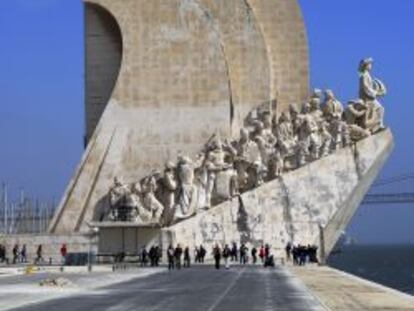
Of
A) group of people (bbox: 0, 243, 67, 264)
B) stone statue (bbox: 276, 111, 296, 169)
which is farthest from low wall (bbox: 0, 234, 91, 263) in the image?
stone statue (bbox: 276, 111, 296, 169)

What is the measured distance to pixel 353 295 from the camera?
15.8m

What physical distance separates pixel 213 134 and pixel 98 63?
5.29 m

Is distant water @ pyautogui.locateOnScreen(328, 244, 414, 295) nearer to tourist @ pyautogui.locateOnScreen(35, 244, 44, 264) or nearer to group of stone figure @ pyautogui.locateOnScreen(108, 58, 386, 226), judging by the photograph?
group of stone figure @ pyautogui.locateOnScreen(108, 58, 386, 226)

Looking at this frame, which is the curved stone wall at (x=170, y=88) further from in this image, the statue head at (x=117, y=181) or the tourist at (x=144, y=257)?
the tourist at (x=144, y=257)

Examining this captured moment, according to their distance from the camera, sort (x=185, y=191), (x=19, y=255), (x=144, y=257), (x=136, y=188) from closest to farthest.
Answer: (x=144, y=257)
(x=185, y=191)
(x=19, y=255)
(x=136, y=188)

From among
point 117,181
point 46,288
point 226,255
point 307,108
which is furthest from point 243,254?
point 46,288

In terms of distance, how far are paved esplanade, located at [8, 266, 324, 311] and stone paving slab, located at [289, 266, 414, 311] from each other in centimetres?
26

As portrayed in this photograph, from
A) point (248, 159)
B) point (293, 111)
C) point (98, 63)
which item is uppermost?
point (98, 63)

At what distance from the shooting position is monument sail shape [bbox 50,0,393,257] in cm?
3055

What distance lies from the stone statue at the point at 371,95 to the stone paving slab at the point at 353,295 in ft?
36.4

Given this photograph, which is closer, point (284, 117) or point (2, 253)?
point (2, 253)

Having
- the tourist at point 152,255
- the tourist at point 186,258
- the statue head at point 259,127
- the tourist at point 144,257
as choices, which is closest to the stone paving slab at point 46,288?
the tourist at point 186,258

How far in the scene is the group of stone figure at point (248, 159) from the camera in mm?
30859

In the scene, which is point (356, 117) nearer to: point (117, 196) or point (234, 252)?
point (234, 252)
